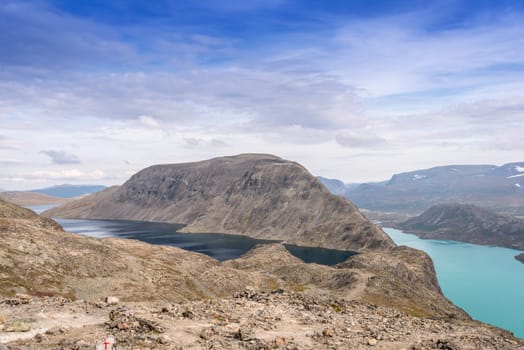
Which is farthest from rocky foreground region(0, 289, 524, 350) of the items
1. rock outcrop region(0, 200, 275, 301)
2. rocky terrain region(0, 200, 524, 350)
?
rock outcrop region(0, 200, 275, 301)

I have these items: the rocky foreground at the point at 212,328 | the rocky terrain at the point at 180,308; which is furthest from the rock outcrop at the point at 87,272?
the rocky foreground at the point at 212,328

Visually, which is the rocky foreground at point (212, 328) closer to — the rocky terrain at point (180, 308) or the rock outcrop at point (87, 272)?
the rocky terrain at point (180, 308)

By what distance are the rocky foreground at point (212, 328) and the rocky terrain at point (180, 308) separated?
10cm

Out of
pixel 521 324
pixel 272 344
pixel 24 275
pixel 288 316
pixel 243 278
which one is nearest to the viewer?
pixel 272 344

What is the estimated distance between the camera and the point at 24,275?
263 feet

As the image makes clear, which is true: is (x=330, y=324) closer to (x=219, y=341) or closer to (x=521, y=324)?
(x=219, y=341)

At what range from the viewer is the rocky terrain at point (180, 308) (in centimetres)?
3206

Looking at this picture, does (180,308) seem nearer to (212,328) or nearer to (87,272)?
(212,328)

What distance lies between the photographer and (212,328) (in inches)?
1371

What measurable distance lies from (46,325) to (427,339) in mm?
33357

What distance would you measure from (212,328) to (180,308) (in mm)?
7996

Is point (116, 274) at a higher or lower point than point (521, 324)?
higher

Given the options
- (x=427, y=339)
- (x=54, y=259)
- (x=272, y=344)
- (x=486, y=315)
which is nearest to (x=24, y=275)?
(x=54, y=259)

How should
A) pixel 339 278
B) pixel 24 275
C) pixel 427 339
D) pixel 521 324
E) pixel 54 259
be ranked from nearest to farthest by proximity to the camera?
pixel 427 339
pixel 24 275
pixel 54 259
pixel 339 278
pixel 521 324
